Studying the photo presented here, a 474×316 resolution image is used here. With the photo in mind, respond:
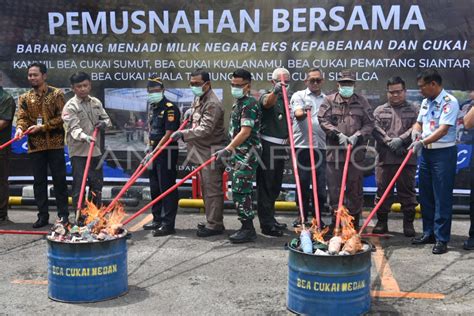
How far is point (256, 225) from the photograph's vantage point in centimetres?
717

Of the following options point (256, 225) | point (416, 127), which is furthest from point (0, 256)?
point (416, 127)

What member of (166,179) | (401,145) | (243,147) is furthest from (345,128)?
(166,179)

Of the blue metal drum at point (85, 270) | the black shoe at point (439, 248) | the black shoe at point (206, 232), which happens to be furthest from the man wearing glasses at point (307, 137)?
the blue metal drum at point (85, 270)

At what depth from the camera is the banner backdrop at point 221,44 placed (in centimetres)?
727

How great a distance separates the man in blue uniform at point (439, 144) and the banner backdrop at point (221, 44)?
171 cm

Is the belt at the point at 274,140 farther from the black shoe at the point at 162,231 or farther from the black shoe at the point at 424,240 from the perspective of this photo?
the black shoe at the point at 424,240

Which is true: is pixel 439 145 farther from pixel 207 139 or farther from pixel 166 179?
pixel 166 179

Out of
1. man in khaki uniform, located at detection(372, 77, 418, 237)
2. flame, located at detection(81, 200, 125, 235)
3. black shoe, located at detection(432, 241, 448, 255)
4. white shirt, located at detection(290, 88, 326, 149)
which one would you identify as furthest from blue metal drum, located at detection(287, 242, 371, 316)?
white shirt, located at detection(290, 88, 326, 149)

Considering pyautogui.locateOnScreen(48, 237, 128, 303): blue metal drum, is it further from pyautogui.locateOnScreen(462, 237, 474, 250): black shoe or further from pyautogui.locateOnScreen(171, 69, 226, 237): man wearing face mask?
pyautogui.locateOnScreen(462, 237, 474, 250): black shoe

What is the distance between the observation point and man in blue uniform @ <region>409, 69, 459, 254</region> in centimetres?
555

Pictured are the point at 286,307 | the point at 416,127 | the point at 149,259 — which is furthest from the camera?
the point at 416,127

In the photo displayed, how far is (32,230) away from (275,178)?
3142 millimetres

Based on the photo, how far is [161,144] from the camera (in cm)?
632

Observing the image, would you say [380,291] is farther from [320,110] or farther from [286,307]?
[320,110]
